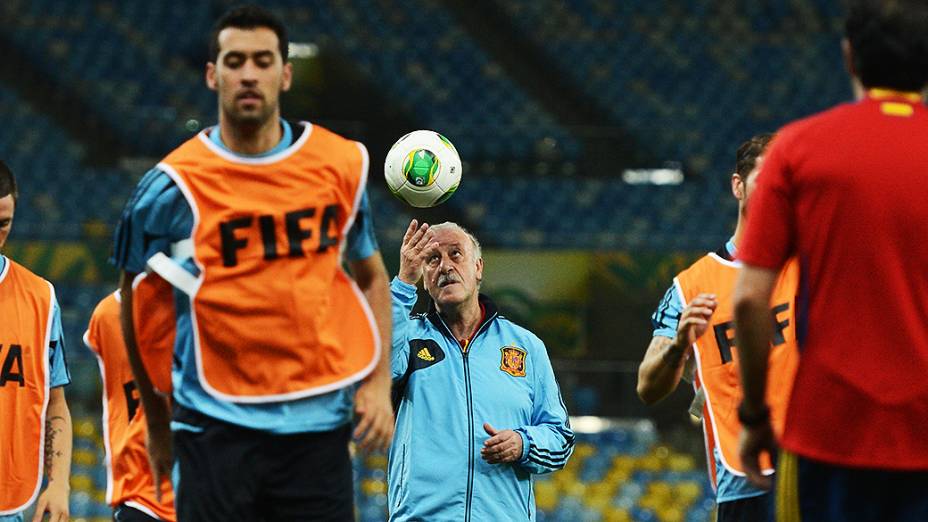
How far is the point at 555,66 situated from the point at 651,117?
191 cm

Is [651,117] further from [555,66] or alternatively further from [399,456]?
[399,456]

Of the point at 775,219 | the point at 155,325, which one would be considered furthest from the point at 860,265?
the point at 155,325

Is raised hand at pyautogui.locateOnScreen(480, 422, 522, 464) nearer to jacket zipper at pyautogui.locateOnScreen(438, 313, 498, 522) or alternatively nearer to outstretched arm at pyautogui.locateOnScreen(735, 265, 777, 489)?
Answer: jacket zipper at pyautogui.locateOnScreen(438, 313, 498, 522)

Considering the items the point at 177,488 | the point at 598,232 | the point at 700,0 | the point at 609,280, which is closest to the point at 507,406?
the point at 177,488

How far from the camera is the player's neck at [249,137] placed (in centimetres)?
369

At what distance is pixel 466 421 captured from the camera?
17.6ft

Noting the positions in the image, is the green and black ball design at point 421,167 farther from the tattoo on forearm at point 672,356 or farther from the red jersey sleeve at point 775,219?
the red jersey sleeve at point 775,219

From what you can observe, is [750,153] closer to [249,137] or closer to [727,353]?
[727,353]

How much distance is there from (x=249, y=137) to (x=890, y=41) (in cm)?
172

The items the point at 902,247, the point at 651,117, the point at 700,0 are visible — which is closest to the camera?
the point at 902,247

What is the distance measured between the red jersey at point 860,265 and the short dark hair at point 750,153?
6.98 feet

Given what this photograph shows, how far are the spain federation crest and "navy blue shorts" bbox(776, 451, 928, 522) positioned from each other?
96.3 inches

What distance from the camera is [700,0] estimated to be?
21.5 metres

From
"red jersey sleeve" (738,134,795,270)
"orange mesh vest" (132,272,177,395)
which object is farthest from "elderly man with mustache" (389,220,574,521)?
"red jersey sleeve" (738,134,795,270)
